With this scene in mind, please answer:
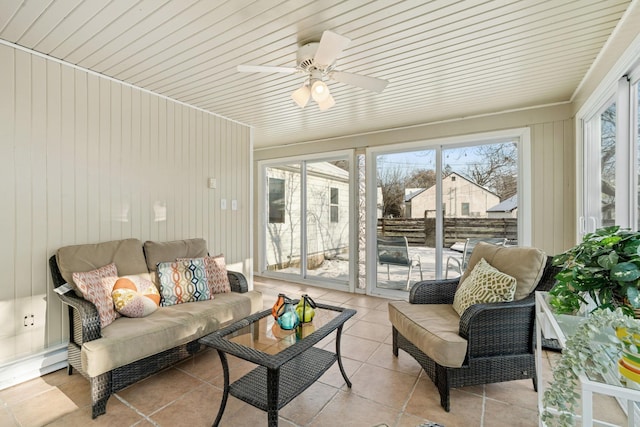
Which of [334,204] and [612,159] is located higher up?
[612,159]

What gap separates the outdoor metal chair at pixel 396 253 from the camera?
A: 4.36m

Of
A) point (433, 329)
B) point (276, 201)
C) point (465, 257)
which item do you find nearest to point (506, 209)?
point (465, 257)

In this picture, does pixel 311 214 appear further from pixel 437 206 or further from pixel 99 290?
pixel 99 290

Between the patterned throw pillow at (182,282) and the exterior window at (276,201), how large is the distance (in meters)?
2.76

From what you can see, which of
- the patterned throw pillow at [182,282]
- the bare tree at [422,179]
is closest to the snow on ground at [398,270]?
the bare tree at [422,179]

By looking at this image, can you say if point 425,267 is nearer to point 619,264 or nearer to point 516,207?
point 516,207

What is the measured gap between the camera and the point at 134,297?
236cm

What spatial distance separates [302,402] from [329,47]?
2.25 m

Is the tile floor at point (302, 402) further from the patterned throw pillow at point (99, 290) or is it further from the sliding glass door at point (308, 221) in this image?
the sliding glass door at point (308, 221)

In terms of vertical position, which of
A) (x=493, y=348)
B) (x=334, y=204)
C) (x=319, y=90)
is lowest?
(x=493, y=348)

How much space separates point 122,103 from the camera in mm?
2945

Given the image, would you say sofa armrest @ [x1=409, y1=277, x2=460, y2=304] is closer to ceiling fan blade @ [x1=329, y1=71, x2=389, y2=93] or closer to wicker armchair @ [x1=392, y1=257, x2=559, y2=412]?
wicker armchair @ [x1=392, y1=257, x2=559, y2=412]

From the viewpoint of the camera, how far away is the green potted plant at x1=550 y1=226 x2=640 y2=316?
3.34 ft

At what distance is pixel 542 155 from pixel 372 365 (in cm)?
291
